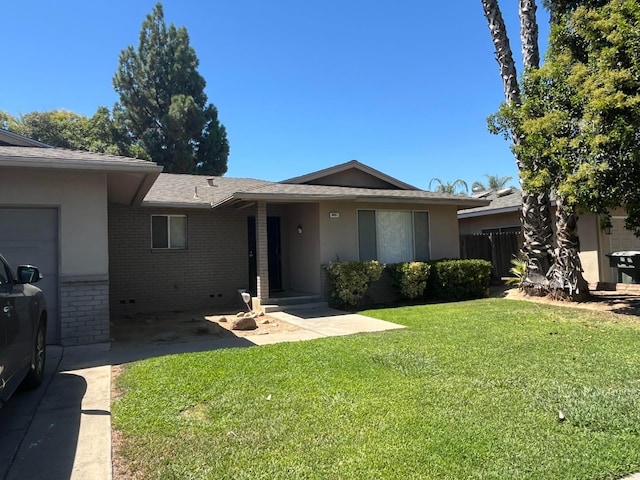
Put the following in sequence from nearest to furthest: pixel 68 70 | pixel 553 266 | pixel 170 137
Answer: pixel 553 266, pixel 68 70, pixel 170 137

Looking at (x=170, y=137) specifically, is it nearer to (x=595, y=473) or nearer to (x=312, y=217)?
(x=312, y=217)

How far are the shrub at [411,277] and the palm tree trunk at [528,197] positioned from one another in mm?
2887

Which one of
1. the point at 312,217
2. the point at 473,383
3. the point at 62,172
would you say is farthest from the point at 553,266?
the point at 62,172

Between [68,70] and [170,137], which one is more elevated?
[68,70]

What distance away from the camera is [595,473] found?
2.95m

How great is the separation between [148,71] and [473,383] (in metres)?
37.7

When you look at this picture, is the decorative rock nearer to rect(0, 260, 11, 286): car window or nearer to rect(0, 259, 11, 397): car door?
rect(0, 260, 11, 286): car window

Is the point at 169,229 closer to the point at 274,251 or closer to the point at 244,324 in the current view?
the point at 274,251

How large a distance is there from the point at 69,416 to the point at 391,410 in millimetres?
3145

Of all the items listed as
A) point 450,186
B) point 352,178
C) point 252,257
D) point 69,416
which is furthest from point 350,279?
point 450,186

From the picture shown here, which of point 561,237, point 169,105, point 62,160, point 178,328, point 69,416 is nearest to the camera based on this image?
point 69,416

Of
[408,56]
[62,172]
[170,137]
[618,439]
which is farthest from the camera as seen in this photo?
[170,137]

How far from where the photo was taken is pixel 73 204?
7.47 m

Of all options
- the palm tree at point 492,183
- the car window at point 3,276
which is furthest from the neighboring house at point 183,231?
the palm tree at point 492,183
